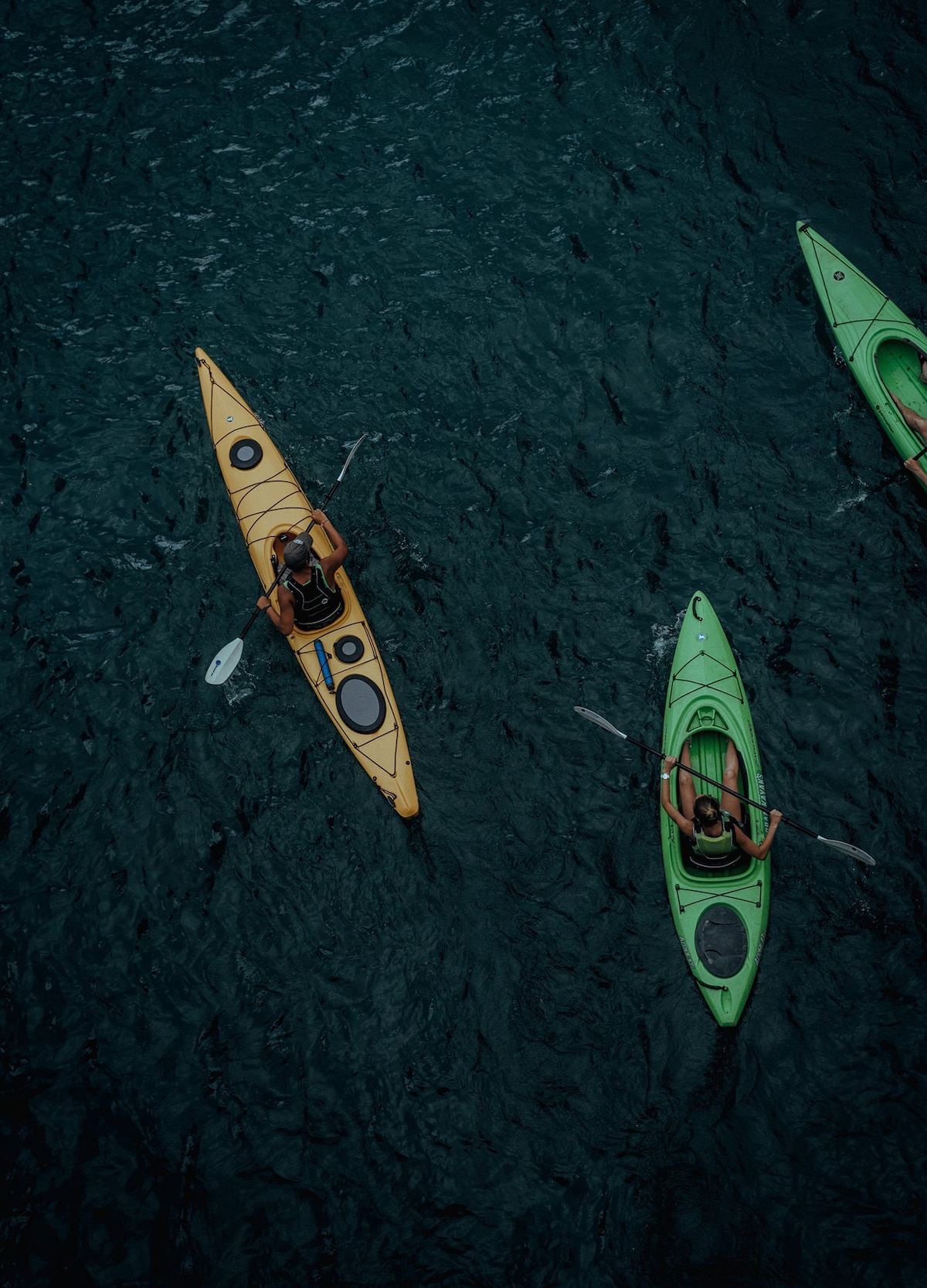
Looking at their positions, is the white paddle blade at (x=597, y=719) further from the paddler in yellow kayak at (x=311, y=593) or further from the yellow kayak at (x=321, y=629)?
the paddler in yellow kayak at (x=311, y=593)

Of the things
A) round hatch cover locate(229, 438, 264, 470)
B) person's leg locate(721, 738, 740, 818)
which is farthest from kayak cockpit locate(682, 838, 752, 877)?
round hatch cover locate(229, 438, 264, 470)

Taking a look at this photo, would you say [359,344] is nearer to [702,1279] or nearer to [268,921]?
[268,921]

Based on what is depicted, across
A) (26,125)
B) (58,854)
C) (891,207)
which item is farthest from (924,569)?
(26,125)

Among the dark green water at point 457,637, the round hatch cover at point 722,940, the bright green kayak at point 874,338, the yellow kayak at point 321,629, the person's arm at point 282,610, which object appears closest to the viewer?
the dark green water at point 457,637

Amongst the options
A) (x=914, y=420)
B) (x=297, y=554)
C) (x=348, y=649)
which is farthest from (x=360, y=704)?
(x=914, y=420)

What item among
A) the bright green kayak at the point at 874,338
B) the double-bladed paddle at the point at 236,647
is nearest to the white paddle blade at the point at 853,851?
the bright green kayak at the point at 874,338
